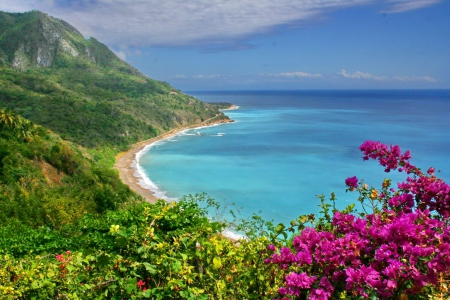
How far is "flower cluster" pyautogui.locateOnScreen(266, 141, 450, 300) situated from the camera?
70.2 inches

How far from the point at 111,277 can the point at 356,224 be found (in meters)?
2.10

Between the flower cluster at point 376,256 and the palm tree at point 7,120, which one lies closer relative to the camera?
the flower cluster at point 376,256

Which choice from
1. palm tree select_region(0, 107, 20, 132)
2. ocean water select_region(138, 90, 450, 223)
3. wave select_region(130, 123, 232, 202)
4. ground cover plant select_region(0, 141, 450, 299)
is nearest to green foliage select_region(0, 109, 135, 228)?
palm tree select_region(0, 107, 20, 132)

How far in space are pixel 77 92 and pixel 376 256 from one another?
7885 centimetres

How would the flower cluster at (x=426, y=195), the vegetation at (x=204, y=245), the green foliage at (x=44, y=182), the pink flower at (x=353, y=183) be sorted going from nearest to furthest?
the vegetation at (x=204, y=245)
the flower cluster at (x=426, y=195)
the pink flower at (x=353, y=183)
the green foliage at (x=44, y=182)

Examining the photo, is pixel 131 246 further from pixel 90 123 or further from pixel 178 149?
pixel 90 123

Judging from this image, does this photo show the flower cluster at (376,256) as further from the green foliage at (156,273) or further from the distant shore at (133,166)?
the distant shore at (133,166)

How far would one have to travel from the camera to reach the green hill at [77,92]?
2087 inches

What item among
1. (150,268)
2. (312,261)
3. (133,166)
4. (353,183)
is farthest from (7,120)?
(312,261)

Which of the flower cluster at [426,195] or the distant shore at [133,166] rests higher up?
the flower cluster at [426,195]

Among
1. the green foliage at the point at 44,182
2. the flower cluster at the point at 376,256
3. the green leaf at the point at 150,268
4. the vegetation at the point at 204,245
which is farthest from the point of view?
the green foliage at the point at 44,182

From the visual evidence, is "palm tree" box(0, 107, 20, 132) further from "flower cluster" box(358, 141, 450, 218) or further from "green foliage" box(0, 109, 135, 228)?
"flower cluster" box(358, 141, 450, 218)

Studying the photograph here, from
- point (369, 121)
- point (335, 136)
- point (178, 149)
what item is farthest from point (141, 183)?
point (369, 121)

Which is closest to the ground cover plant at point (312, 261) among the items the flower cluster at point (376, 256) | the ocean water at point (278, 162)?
the flower cluster at point (376, 256)
